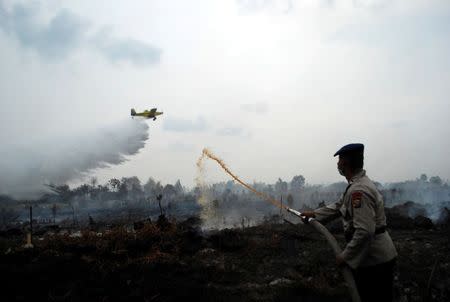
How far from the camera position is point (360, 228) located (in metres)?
3.79

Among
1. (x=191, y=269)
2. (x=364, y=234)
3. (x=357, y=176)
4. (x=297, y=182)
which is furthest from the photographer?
(x=297, y=182)

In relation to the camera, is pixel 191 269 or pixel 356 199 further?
pixel 191 269

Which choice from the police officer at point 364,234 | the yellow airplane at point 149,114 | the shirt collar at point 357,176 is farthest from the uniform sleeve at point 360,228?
the yellow airplane at point 149,114

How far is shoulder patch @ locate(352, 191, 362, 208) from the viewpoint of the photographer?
389 cm

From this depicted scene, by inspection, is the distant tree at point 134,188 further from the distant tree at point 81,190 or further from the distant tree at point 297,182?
the distant tree at point 297,182

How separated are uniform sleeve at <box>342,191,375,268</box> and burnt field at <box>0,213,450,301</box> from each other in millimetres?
2623

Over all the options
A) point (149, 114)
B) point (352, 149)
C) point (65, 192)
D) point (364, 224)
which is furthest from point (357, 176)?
point (65, 192)

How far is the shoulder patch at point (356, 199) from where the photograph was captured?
12.8 ft

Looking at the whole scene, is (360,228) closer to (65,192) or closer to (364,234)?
(364,234)

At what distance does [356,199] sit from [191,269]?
30.1ft

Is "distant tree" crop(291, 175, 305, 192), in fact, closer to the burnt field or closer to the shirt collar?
the burnt field

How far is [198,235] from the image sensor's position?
1767 cm

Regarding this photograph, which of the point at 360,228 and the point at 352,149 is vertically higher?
the point at 352,149

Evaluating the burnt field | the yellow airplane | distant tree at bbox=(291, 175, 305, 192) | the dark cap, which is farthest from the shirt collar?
distant tree at bbox=(291, 175, 305, 192)
